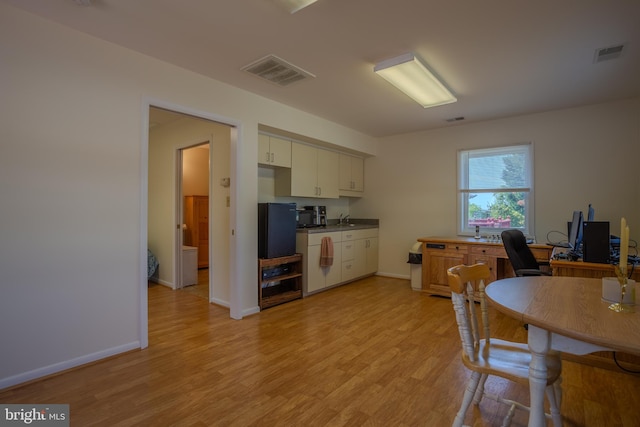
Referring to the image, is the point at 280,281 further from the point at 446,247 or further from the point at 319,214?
the point at 446,247

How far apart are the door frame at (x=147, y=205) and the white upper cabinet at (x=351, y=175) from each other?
2.29 m

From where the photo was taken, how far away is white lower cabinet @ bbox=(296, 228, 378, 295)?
4.33m

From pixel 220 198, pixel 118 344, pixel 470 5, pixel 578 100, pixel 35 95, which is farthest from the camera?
pixel 220 198

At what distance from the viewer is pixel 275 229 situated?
3893 millimetres

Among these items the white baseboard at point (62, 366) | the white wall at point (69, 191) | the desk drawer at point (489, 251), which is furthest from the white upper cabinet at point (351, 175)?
the white baseboard at point (62, 366)

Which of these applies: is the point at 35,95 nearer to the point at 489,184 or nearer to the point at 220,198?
the point at 220,198

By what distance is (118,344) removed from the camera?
260 cm

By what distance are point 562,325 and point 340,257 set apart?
12.2 ft

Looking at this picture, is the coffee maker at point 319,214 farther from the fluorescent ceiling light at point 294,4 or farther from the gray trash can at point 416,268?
the fluorescent ceiling light at point 294,4

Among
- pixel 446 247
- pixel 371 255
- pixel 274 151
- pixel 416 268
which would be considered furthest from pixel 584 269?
pixel 274 151

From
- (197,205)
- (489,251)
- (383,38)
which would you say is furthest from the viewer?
A: (197,205)

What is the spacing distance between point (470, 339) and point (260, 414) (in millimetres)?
1264

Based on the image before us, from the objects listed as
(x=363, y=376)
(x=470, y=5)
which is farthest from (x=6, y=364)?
(x=470, y=5)

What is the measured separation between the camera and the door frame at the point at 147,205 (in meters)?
2.72
